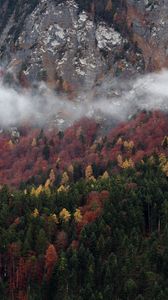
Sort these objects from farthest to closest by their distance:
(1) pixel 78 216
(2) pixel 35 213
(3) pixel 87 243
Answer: (2) pixel 35 213
(1) pixel 78 216
(3) pixel 87 243

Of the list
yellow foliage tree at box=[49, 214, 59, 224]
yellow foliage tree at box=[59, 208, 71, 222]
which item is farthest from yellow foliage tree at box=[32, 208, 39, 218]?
yellow foliage tree at box=[59, 208, 71, 222]

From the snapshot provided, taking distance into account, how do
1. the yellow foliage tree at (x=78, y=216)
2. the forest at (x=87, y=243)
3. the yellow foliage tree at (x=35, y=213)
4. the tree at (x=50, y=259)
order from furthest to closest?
the yellow foliage tree at (x=35, y=213), the yellow foliage tree at (x=78, y=216), the tree at (x=50, y=259), the forest at (x=87, y=243)

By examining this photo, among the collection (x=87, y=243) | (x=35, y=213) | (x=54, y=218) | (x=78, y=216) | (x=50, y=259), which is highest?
(x=35, y=213)

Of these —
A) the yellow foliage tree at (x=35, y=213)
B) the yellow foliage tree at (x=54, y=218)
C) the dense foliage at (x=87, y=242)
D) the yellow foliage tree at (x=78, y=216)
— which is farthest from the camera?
the yellow foliage tree at (x=35, y=213)

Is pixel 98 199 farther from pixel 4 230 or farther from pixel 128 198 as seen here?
pixel 4 230

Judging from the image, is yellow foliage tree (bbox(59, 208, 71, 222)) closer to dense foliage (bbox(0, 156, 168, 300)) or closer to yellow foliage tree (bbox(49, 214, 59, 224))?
dense foliage (bbox(0, 156, 168, 300))

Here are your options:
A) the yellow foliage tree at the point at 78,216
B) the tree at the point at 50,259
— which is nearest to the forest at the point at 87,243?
the yellow foliage tree at the point at 78,216

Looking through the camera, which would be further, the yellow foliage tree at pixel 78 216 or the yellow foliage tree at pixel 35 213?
the yellow foliage tree at pixel 35 213

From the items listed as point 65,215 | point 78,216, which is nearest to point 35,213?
point 65,215

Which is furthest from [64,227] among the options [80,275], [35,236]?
[80,275]

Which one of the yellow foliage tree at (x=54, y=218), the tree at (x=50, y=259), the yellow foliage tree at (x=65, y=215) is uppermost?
the yellow foliage tree at (x=65, y=215)

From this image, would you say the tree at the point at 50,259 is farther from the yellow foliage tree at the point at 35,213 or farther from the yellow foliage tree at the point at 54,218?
the yellow foliage tree at the point at 35,213

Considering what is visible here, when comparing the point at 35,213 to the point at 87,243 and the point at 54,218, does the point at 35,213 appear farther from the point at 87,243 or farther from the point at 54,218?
the point at 87,243
